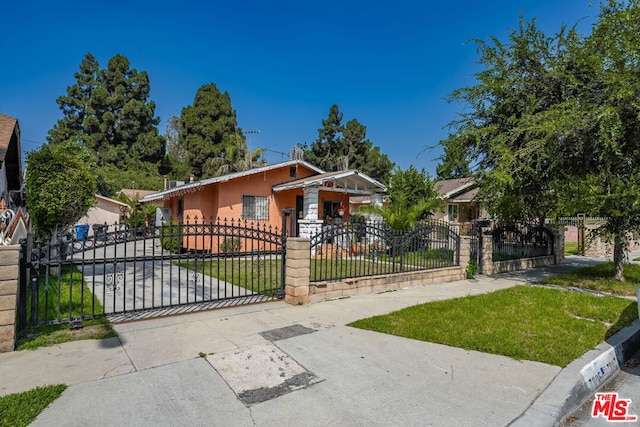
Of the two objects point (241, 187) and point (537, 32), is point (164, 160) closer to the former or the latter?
point (241, 187)

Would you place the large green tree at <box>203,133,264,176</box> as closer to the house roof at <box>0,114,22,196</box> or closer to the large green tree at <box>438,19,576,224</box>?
the house roof at <box>0,114,22,196</box>

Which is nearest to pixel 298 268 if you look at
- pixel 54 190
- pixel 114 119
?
pixel 54 190

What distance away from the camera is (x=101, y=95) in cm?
4256

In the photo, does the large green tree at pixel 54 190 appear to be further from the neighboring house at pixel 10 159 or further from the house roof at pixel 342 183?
the house roof at pixel 342 183

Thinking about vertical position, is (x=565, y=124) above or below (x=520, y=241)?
above

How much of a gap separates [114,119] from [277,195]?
35686 millimetres

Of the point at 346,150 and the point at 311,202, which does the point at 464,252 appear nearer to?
the point at 311,202

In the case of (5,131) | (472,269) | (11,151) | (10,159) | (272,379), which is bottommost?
(272,379)

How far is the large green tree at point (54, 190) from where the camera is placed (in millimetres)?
8352

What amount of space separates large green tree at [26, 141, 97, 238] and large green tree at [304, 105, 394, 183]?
31836 mm

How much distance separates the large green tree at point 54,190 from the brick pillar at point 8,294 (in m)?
4.84

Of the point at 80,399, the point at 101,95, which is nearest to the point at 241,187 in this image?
the point at 80,399

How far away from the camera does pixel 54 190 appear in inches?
331

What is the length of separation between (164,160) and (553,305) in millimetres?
45805
